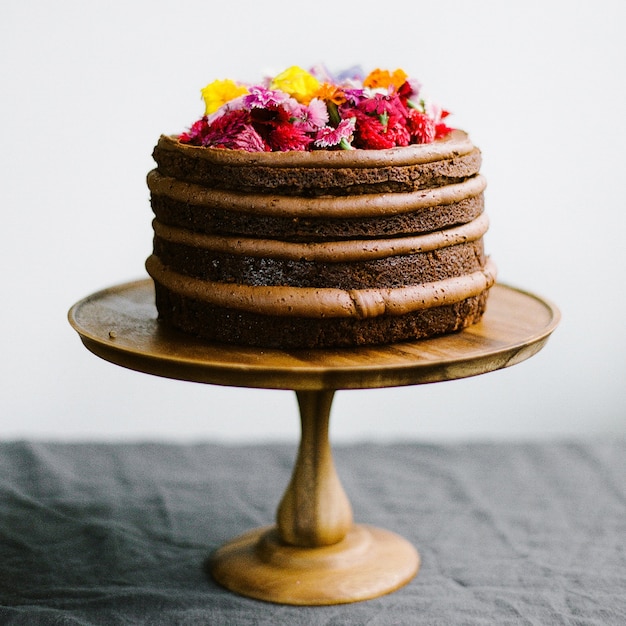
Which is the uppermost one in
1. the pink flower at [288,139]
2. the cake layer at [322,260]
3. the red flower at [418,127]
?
the red flower at [418,127]

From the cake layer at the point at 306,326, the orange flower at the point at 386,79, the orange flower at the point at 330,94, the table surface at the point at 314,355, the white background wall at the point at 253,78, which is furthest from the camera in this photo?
the white background wall at the point at 253,78

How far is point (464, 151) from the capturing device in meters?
2.02

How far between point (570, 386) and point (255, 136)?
6.18 ft

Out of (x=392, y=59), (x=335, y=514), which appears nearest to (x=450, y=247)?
(x=335, y=514)

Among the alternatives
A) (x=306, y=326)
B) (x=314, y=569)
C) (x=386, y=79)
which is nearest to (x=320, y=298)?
(x=306, y=326)

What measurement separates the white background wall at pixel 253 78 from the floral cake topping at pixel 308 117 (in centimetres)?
115

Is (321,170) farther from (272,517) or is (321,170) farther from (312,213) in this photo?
(272,517)

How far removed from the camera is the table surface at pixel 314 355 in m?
1.79

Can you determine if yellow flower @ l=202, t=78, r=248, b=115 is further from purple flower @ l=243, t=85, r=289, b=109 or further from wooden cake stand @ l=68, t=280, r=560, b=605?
wooden cake stand @ l=68, t=280, r=560, b=605

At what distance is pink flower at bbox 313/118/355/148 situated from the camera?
76.0 inches

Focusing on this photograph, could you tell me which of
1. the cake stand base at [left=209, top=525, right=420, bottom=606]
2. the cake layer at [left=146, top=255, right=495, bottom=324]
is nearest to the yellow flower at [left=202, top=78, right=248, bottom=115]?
the cake layer at [left=146, top=255, right=495, bottom=324]

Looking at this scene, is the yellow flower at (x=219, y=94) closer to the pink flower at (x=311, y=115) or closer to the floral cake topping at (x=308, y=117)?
the floral cake topping at (x=308, y=117)

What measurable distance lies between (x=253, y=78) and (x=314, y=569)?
1.58 metres

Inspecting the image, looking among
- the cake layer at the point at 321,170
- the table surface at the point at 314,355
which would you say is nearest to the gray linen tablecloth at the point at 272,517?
the table surface at the point at 314,355
